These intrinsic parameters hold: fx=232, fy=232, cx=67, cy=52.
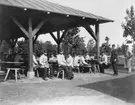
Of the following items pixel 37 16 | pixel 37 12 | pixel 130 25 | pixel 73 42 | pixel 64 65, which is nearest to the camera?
pixel 64 65

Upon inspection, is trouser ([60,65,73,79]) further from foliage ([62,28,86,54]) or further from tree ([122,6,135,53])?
foliage ([62,28,86,54])

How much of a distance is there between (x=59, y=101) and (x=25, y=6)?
18.1 ft

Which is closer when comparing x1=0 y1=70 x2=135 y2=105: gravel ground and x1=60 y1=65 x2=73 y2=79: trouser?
x1=0 y1=70 x2=135 y2=105: gravel ground

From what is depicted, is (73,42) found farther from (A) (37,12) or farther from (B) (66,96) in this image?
(B) (66,96)

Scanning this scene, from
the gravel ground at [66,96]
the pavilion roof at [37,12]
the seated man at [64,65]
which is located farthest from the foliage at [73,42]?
the gravel ground at [66,96]

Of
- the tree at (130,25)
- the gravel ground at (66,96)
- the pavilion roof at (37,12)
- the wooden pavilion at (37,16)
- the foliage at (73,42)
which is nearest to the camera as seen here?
the gravel ground at (66,96)

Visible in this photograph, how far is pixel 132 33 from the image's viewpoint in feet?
56.4

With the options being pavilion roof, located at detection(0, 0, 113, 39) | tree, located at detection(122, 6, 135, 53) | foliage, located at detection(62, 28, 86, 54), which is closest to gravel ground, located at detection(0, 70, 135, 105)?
pavilion roof, located at detection(0, 0, 113, 39)

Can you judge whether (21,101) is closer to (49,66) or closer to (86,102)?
(86,102)

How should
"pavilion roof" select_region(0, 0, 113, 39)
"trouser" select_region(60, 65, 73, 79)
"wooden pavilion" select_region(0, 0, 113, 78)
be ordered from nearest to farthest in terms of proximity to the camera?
"pavilion roof" select_region(0, 0, 113, 39) < "wooden pavilion" select_region(0, 0, 113, 78) < "trouser" select_region(60, 65, 73, 79)

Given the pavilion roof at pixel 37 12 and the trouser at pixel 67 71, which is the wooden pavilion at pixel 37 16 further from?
the trouser at pixel 67 71

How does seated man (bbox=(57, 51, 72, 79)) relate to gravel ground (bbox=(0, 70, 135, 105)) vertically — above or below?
above

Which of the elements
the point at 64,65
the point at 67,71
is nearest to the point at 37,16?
the point at 64,65

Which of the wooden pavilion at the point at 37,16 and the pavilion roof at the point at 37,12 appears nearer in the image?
the pavilion roof at the point at 37,12
